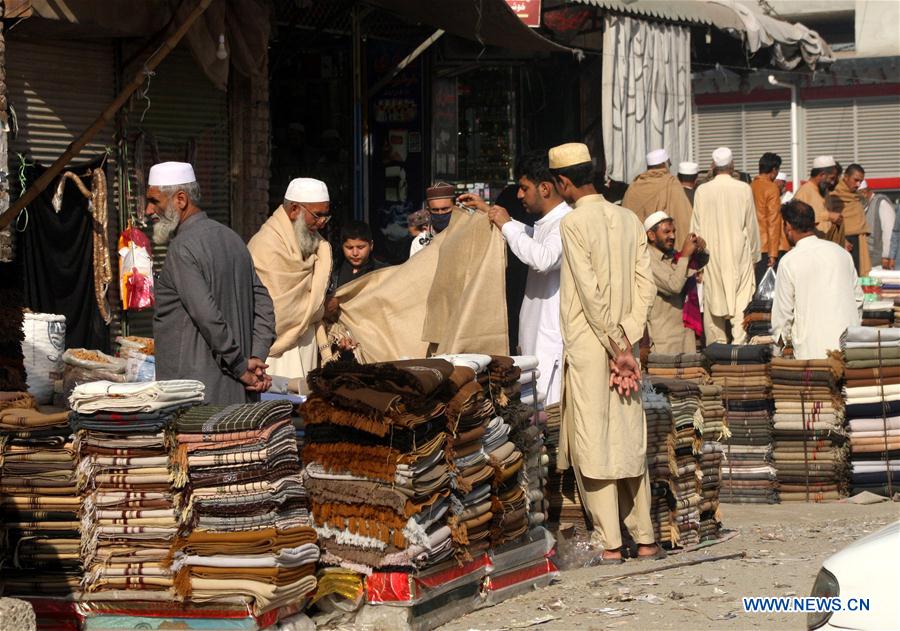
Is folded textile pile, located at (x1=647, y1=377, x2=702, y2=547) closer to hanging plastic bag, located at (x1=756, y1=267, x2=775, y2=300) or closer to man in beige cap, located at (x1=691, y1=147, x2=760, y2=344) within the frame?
hanging plastic bag, located at (x1=756, y1=267, x2=775, y2=300)

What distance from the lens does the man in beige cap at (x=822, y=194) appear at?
16688 millimetres

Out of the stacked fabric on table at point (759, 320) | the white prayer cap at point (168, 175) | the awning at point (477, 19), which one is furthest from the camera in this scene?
the stacked fabric on table at point (759, 320)

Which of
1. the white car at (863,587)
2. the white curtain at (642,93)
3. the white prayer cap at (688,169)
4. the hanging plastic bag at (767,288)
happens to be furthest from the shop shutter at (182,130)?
the white car at (863,587)

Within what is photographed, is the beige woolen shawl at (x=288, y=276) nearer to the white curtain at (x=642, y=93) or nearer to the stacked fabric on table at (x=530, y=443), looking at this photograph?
the stacked fabric on table at (x=530, y=443)

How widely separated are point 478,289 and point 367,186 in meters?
5.53

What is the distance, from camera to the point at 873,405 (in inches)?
413

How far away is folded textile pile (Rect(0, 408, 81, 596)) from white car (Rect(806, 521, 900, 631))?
2.95 m

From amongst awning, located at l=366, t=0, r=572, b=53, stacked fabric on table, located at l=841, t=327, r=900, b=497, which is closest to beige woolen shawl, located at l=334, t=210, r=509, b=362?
awning, located at l=366, t=0, r=572, b=53

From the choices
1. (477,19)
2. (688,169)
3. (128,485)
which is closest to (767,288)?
(688,169)

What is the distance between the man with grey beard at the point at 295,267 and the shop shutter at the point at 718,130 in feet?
76.4

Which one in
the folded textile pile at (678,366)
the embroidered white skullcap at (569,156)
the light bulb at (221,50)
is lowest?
the folded textile pile at (678,366)

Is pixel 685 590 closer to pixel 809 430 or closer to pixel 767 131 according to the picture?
pixel 809 430

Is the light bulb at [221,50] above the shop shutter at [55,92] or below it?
above

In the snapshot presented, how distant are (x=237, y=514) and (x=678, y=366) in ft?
17.2
